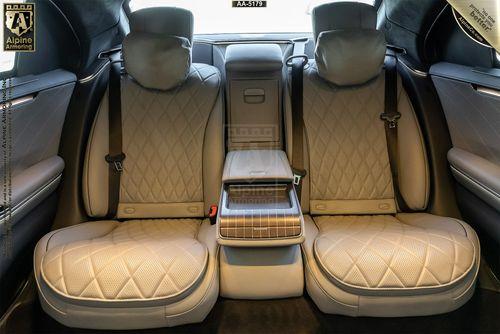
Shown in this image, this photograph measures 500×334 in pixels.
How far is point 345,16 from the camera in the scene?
1.80 metres

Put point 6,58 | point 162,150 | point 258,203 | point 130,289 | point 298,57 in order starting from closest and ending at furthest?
point 130,289, point 6,58, point 258,203, point 162,150, point 298,57

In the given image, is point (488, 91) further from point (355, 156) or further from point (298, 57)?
point (298, 57)

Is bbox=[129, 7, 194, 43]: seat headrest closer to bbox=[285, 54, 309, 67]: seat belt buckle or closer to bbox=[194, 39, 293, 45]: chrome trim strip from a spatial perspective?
bbox=[194, 39, 293, 45]: chrome trim strip

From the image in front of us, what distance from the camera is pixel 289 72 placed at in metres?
1.90

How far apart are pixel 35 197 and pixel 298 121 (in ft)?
3.65

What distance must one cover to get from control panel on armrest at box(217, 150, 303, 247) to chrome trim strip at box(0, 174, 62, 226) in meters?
0.70

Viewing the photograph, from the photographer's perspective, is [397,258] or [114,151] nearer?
[397,258]

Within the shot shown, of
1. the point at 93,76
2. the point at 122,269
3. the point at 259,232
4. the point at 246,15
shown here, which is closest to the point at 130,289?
the point at 122,269

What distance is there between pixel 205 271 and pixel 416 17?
1.51 meters

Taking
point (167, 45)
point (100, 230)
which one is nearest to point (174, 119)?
point (167, 45)

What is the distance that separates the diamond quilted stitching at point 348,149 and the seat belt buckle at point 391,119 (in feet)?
0.09

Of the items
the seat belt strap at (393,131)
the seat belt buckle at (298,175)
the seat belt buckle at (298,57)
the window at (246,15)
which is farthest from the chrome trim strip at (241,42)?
the seat belt buckle at (298,175)

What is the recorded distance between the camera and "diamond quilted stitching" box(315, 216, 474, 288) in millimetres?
1298

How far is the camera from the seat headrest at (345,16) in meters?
1.80
